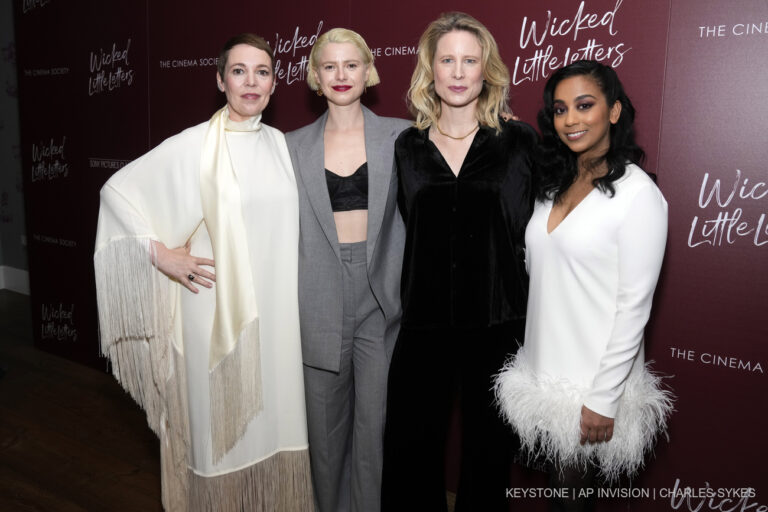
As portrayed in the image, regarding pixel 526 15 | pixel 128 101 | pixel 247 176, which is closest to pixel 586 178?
pixel 526 15

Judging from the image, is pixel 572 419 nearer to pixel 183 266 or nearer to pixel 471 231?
pixel 471 231

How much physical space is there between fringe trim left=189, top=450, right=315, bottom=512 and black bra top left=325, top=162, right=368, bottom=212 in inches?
37.6

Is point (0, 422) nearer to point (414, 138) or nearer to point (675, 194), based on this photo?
point (414, 138)

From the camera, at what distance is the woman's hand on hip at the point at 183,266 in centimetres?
232

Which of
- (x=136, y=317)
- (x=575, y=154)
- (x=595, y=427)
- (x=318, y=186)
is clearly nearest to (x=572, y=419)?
(x=595, y=427)

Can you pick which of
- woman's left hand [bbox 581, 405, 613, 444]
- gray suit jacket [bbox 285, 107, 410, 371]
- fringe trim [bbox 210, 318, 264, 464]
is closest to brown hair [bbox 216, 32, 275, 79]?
gray suit jacket [bbox 285, 107, 410, 371]

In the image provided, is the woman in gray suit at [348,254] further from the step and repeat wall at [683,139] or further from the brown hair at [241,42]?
the step and repeat wall at [683,139]

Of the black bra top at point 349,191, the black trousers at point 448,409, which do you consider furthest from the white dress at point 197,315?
the black trousers at point 448,409

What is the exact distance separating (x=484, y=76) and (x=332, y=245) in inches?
31.4

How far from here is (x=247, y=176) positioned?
229 centimetres

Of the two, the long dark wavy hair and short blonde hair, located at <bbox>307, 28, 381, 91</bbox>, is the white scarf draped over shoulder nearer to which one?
short blonde hair, located at <bbox>307, 28, 381, 91</bbox>

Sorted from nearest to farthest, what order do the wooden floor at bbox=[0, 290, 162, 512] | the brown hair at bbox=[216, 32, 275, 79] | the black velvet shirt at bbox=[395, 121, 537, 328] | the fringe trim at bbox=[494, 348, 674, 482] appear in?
the fringe trim at bbox=[494, 348, 674, 482] → the black velvet shirt at bbox=[395, 121, 537, 328] → the brown hair at bbox=[216, 32, 275, 79] → the wooden floor at bbox=[0, 290, 162, 512]

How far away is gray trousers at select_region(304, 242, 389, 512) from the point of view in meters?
2.34

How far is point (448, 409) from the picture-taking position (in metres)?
2.31
